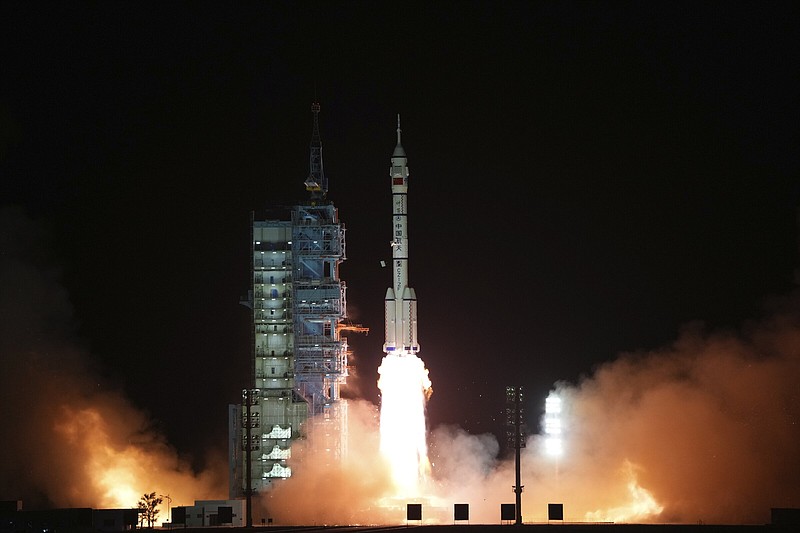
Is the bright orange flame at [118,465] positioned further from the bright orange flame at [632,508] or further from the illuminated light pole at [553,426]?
the bright orange flame at [632,508]

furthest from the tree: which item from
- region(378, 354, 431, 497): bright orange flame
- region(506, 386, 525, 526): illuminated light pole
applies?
region(506, 386, 525, 526): illuminated light pole

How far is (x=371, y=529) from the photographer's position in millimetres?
72125

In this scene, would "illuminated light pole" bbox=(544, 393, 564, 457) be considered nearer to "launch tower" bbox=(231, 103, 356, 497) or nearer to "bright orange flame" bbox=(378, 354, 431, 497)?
"bright orange flame" bbox=(378, 354, 431, 497)

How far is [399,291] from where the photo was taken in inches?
3519

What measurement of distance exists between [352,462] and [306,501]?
4643 millimetres

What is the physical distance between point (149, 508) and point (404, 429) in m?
12.2

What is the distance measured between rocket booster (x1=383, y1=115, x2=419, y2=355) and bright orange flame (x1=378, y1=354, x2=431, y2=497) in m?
1.98

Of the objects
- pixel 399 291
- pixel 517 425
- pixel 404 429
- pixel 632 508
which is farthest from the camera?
pixel 404 429

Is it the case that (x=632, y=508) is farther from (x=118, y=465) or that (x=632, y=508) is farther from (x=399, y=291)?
(x=118, y=465)

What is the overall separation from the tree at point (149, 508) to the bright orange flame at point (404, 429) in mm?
10673

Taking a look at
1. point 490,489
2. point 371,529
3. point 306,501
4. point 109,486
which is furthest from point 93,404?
point 371,529

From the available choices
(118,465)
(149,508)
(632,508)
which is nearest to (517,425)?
(632,508)

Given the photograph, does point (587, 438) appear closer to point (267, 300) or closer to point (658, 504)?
point (658, 504)

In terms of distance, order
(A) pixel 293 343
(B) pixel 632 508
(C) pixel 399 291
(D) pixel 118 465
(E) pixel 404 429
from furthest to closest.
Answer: (D) pixel 118 465 < (A) pixel 293 343 < (E) pixel 404 429 < (C) pixel 399 291 < (B) pixel 632 508
